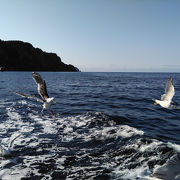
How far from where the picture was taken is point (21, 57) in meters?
166

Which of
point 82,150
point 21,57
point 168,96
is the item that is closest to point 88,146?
point 82,150

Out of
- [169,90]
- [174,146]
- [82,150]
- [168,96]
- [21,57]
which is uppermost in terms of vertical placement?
[21,57]

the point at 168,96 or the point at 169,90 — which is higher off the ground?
the point at 169,90

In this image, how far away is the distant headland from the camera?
15600 centimetres

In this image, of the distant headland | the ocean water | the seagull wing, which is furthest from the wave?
the distant headland

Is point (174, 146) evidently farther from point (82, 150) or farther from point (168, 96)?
point (82, 150)

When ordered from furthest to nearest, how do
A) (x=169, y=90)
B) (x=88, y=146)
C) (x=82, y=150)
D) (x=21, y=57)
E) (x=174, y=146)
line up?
(x=21, y=57) < (x=169, y=90) < (x=88, y=146) < (x=174, y=146) < (x=82, y=150)

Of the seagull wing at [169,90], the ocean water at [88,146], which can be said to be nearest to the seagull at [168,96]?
the seagull wing at [169,90]

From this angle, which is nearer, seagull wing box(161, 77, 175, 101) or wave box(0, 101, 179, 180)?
wave box(0, 101, 179, 180)

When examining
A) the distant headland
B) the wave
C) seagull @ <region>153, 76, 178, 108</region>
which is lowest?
the wave

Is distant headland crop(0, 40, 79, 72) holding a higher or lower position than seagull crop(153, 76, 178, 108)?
higher

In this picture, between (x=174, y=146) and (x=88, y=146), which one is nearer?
(x=174, y=146)

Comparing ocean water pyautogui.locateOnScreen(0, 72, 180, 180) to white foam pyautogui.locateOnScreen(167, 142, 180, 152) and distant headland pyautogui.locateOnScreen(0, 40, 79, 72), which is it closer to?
white foam pyautogui.locateOnScreen(167, 142, 180, 152)

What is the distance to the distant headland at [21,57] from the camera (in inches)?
6142
